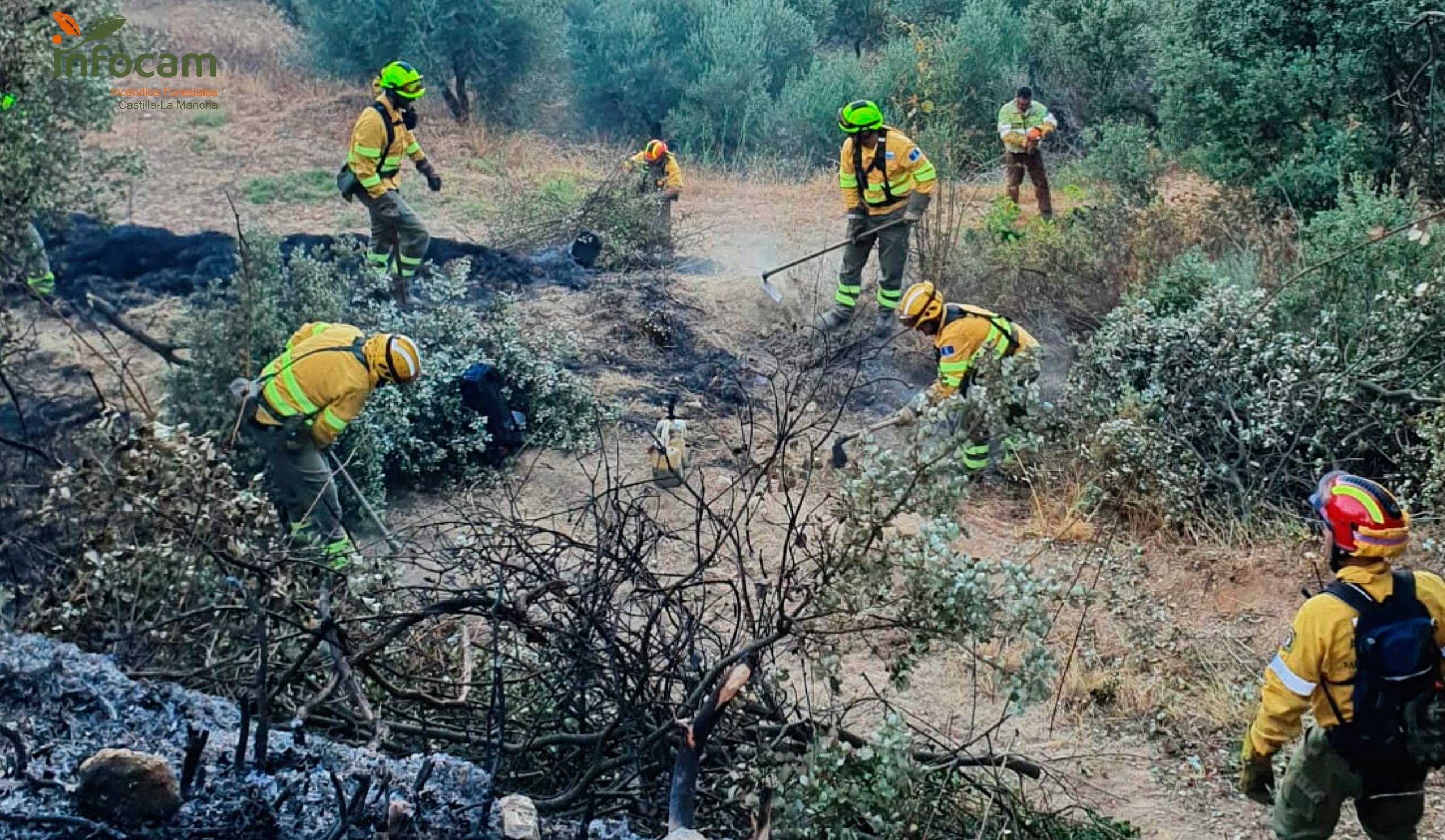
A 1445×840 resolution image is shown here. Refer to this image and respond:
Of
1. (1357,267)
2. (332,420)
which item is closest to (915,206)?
(1357,267)

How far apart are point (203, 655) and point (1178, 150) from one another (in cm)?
1019

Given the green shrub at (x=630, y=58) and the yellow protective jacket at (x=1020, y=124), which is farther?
the green shrub at (x=630, y=58)

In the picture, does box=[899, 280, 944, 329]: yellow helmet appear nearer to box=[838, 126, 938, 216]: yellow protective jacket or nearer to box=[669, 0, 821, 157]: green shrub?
box=[838, 126, 938, 216]: yellow protective jacket

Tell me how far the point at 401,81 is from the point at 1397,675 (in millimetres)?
8152

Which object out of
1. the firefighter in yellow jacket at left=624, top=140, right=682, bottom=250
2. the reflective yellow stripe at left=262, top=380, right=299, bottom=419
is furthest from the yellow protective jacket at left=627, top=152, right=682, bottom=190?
the reflective yellow stripe at left=262, top=380, right=299, bottom=419

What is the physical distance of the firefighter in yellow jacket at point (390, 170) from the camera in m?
9.98

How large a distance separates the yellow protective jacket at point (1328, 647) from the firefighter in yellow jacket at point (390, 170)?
7.26m

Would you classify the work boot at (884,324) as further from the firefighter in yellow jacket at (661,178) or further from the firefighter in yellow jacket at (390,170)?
the firefighter in yellow jacket at (390,170)

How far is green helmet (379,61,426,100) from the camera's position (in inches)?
392

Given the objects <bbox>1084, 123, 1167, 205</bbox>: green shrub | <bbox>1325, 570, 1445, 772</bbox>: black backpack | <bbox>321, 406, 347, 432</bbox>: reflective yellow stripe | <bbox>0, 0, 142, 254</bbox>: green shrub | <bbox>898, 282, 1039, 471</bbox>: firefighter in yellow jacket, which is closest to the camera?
<bbox>1325, 570, 1445, 772</bbox>: black backpack

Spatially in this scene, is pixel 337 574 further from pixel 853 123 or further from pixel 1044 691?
pixel 853 123

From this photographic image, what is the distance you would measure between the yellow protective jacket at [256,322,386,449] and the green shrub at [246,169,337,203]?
8.09m

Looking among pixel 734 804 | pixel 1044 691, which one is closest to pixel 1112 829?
pixel 1044 691

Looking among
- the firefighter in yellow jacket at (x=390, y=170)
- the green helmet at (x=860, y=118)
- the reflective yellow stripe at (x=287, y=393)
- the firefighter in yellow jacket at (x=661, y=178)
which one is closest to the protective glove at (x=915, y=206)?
the green helmet at (x=860, y=118)
